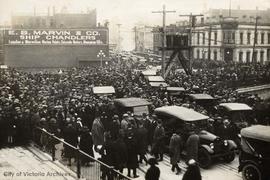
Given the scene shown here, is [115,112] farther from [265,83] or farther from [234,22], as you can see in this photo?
[234,22]

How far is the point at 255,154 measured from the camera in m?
10.7

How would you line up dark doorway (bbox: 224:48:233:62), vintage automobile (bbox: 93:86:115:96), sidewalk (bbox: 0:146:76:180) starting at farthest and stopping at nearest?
dark doorway (bbox: 224:48:233:62) → vintage automobile (bbox: 93:86:115:96) → sidewalk (bbox: 0:146:76:180)

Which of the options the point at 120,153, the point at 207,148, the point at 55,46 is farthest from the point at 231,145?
the point at 55,46

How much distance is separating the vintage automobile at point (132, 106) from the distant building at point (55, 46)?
1158 inches

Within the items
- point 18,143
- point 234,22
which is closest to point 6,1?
point 18,143

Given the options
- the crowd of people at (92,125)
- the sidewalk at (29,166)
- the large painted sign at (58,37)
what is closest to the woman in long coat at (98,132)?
the crowd of people at (92,125)

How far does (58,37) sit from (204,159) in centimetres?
3739

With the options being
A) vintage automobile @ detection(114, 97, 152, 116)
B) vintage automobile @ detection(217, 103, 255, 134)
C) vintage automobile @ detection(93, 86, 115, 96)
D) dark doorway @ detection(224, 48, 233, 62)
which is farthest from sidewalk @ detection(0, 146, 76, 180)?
dark doorway @ detection(224, 48, 233, 62)

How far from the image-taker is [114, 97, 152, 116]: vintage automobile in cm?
1683

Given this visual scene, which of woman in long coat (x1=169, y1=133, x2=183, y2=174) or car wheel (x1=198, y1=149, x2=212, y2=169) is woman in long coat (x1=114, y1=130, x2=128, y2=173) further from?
car wheel (x1=198, y1=149, x2=212, y2=169)

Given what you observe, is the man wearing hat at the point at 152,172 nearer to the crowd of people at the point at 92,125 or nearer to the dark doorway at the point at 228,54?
the crowd of people at the point at 92,125

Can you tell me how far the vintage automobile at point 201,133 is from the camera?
1237 cm

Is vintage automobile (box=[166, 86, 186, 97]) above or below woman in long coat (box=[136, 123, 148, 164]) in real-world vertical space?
above

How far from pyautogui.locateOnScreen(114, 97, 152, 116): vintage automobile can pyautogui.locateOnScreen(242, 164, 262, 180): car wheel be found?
6736 millimetres
